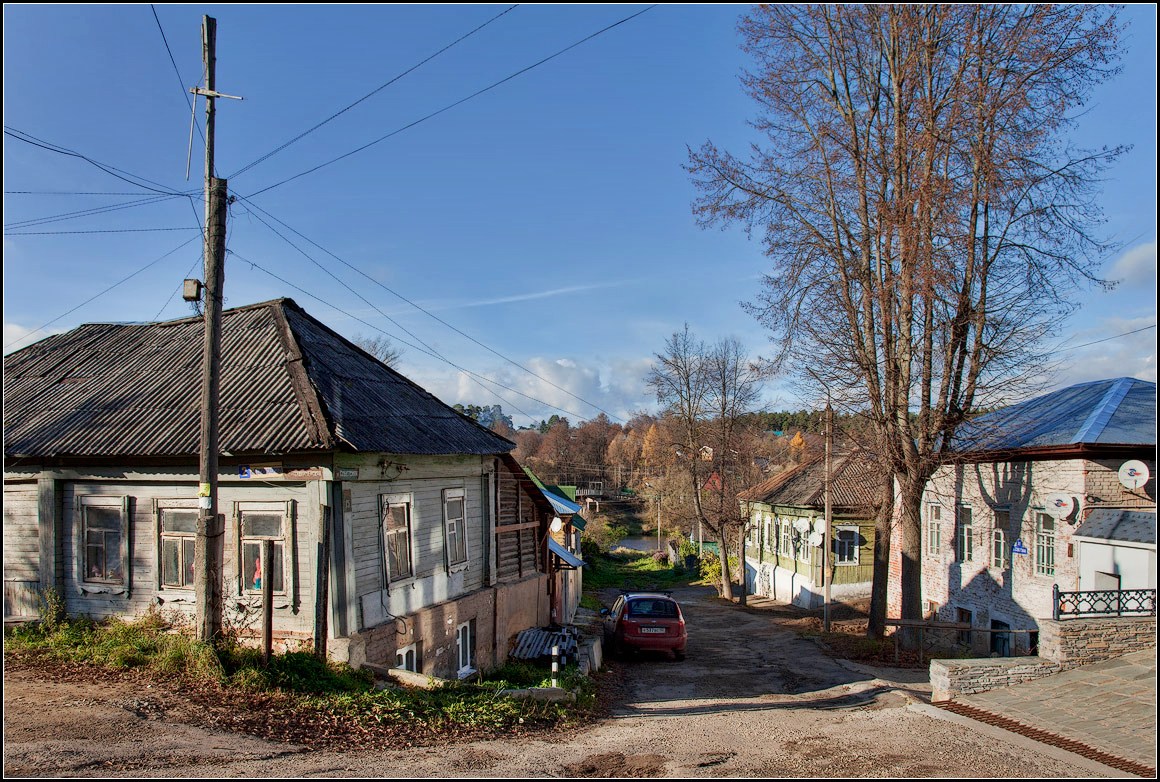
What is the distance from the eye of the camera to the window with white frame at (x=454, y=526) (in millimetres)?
14207

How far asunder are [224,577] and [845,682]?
456 inches

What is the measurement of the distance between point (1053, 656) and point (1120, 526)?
169 inches

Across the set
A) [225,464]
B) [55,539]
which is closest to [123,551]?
[55,539]

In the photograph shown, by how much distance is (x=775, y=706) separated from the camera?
1216cm

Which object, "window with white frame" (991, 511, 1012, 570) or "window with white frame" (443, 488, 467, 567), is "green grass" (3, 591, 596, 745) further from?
"window with white frame" (991, 511, 1012, 570)

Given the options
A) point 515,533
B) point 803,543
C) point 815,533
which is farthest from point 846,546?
point 515,533

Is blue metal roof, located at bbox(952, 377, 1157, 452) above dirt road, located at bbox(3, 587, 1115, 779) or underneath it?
above

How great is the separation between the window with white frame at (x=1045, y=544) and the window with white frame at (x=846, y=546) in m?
12.5

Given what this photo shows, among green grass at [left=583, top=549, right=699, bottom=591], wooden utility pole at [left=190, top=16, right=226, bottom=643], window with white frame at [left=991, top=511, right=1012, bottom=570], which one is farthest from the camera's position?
green grass at [left=583, top=549, right=699, bottom=591]

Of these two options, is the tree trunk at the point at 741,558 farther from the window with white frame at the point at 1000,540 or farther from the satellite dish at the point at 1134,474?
the satellite dish at the point at 1134,474

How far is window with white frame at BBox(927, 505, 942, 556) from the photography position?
73.6 feet

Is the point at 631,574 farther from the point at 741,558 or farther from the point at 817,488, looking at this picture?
the point at 817,488

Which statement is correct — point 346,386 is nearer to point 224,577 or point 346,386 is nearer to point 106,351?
point 224,577

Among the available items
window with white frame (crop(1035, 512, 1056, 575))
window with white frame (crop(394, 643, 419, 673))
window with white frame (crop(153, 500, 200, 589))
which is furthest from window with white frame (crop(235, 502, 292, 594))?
window with white frame (crop(1035, 512, 1056, 575))
